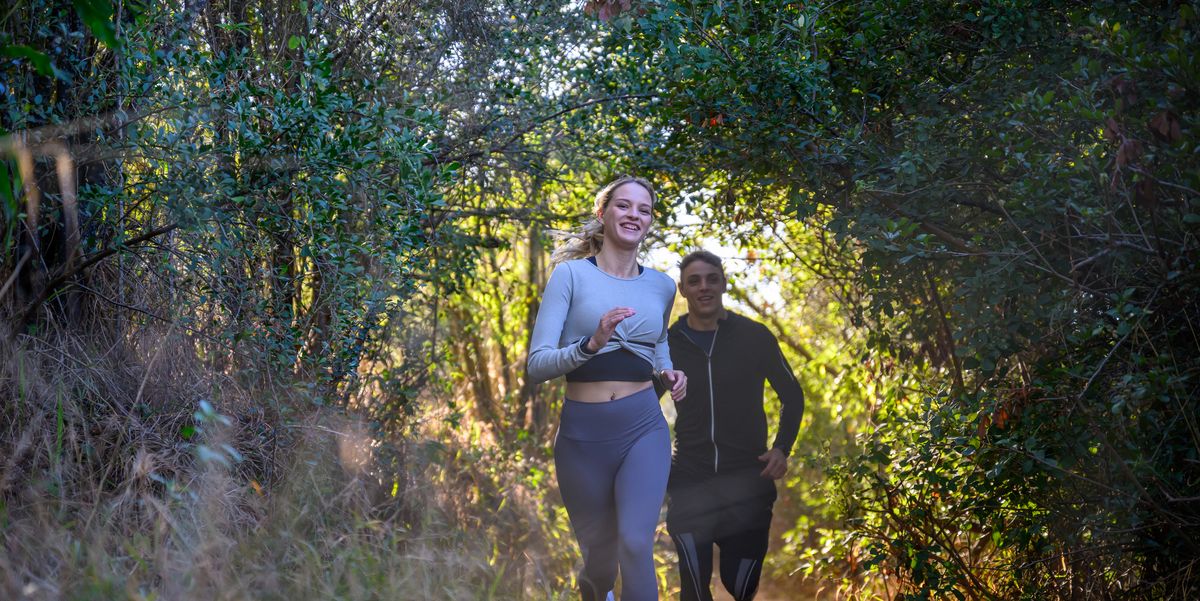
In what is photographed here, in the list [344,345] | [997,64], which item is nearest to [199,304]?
[344,345]

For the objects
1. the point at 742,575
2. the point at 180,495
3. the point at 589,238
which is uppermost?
the point at 589,238

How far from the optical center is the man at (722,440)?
5438mm

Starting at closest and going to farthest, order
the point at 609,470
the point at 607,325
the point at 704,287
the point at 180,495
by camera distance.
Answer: the point at 180,495 → the point at 607,325 → the point at 609,470 → the point at 704,287

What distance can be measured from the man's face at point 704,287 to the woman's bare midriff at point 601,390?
1.27m

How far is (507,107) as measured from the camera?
684cm

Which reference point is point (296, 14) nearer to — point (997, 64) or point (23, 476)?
point (23, 476)

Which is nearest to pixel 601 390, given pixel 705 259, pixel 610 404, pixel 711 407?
pixel 610 404

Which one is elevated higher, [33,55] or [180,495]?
[33,55]

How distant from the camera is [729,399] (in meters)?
5.61

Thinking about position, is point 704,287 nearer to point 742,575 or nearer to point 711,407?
point 711,407

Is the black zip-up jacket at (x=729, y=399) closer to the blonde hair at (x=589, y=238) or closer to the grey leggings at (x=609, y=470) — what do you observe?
the blonde hair at (x=589, y=238)

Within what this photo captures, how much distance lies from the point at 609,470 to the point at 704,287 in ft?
5.17

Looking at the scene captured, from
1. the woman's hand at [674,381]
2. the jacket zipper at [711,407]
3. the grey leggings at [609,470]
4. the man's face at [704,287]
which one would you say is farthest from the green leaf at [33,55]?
the jacket zipper at [711,407]

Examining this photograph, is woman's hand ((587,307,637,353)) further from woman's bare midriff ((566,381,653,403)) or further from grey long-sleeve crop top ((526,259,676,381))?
woman's bare midriff ((566,381,653,403))
